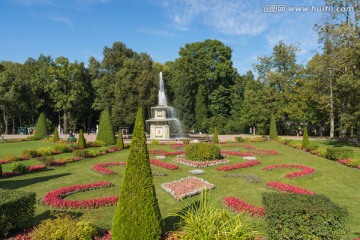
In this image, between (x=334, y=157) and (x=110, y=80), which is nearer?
(x=334, y=157)

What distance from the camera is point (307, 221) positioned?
210 inches

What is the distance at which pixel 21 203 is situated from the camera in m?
6.70

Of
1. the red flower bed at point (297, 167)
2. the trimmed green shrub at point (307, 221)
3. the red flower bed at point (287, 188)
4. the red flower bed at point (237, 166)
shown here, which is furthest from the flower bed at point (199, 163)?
the trimmed green shrub at point (307, 221)

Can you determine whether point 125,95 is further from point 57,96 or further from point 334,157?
point 334,157

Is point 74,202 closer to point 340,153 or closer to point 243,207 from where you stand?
point 243,207

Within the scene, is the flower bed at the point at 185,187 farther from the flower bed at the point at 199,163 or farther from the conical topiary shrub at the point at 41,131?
the conical topiary shrub at the point at 41,131

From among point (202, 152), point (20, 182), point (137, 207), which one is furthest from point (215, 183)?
point (20, 182)

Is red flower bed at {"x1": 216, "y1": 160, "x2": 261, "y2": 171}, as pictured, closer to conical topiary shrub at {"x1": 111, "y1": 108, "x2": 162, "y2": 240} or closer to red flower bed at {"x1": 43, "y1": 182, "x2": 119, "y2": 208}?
red flower bed at {"x1": 43, "y1": 182, "x2": 119, "y2": 208}

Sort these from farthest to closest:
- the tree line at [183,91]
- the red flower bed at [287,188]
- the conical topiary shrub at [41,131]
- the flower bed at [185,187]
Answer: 1. the tree line at [183,91]
2. the conical topiary shrub at [41,131]
3. the red flower bed at [287,188]
4. the flower bed at [185,187]

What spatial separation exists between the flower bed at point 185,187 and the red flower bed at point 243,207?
1345mm

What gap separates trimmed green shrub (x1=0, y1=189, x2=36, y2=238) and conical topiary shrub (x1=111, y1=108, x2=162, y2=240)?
9.63 ft

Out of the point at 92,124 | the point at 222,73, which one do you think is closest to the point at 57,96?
the point at 92,124

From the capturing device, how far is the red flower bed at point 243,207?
7977mm

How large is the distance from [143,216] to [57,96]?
1872 inches
